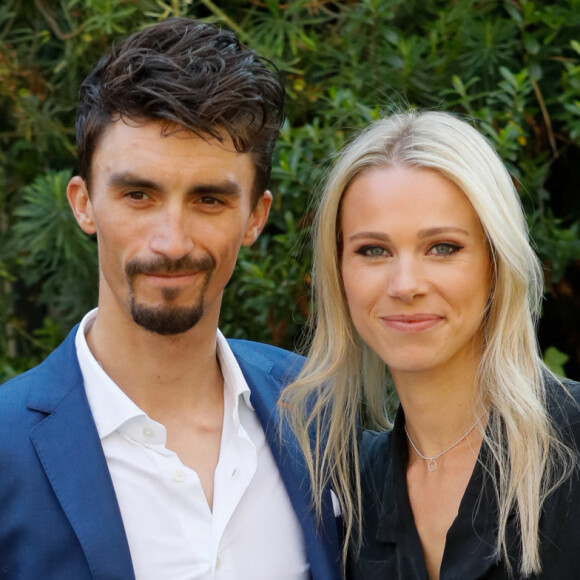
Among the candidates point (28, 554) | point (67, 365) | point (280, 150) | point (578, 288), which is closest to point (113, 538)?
point (28, 554)

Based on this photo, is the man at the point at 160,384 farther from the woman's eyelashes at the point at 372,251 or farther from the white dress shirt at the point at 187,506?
the woman's eyelashes at the point at 372,251

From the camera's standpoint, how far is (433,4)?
3.79 metres

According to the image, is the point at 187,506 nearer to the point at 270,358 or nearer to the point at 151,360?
the point at 151,360

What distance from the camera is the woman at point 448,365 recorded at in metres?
2.53

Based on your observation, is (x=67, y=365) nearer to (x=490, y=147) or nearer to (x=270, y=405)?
(x=270, y=405)

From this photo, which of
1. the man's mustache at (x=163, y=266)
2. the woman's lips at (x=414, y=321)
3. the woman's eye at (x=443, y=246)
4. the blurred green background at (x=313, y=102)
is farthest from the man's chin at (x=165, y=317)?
the blurred green background at (x=313, y=102)

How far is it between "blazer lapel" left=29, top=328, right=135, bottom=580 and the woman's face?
79cm

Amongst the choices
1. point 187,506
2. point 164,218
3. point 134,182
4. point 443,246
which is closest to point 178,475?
point 187,506

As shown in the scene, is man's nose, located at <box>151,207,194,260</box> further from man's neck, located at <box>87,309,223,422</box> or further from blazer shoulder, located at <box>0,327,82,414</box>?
blazer shoulder, located at <box>0,327,82,414</box>

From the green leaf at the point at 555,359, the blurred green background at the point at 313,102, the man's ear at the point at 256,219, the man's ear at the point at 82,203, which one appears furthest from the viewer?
the green leaf at the point at 555,359

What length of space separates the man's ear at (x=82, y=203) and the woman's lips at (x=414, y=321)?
89 cm

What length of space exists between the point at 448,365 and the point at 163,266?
0.82 m

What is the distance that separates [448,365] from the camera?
2.76 meters

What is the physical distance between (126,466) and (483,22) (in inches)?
80.9
